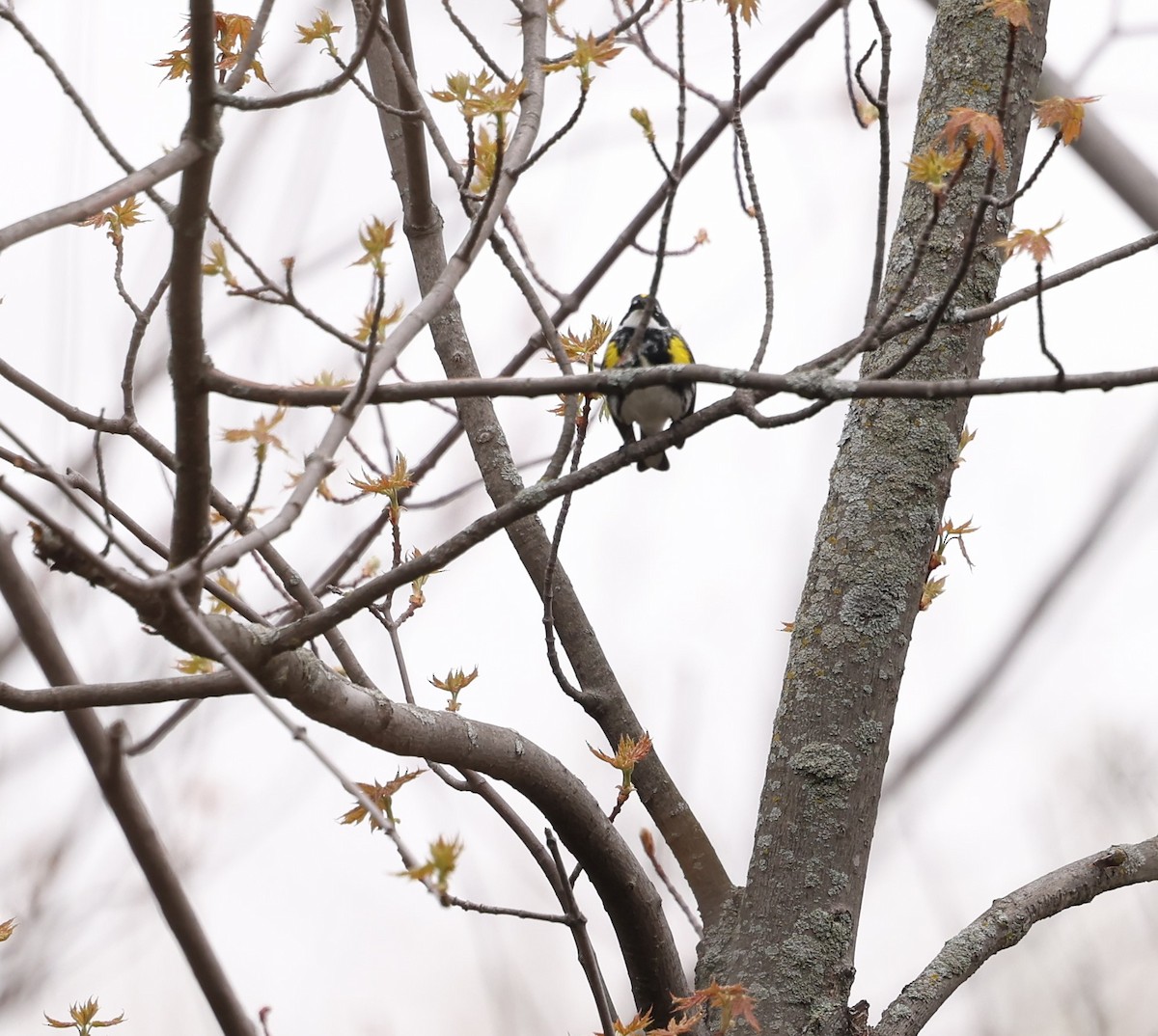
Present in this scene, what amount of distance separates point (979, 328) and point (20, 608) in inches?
64.0

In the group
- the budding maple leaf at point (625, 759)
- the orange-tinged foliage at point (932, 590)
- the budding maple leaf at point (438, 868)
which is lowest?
the budding maple leaf at point (438, 868)

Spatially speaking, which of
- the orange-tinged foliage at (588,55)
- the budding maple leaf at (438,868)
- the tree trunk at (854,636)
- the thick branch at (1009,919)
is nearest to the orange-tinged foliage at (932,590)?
the tree trunk at (854,636)

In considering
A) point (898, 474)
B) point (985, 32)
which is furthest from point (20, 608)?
point (985, 32)

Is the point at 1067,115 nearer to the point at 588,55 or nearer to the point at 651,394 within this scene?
the point at 588,55

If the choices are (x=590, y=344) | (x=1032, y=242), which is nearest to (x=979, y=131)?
(x=1032, y=242)

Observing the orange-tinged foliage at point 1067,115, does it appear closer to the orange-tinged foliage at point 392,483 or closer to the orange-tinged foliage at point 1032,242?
the orange-tinged foliage at point 1032,242

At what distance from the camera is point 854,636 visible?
192 centimetres

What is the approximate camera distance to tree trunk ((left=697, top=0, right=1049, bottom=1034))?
1825 millimetres

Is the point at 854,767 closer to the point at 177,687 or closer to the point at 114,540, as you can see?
the point at 177,687

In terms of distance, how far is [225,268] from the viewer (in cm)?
166

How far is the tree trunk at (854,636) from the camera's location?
1825 millimetres

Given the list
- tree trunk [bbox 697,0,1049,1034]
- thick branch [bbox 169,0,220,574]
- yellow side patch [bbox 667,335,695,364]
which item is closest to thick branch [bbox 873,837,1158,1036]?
tree trunk [bbox 697,0,1049,1034]

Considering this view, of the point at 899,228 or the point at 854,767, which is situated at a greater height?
the point at 899,228

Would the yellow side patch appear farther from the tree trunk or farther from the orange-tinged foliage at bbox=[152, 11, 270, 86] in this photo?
the orange-tinged foliage at bbox=[152, 11, 270, 86]
